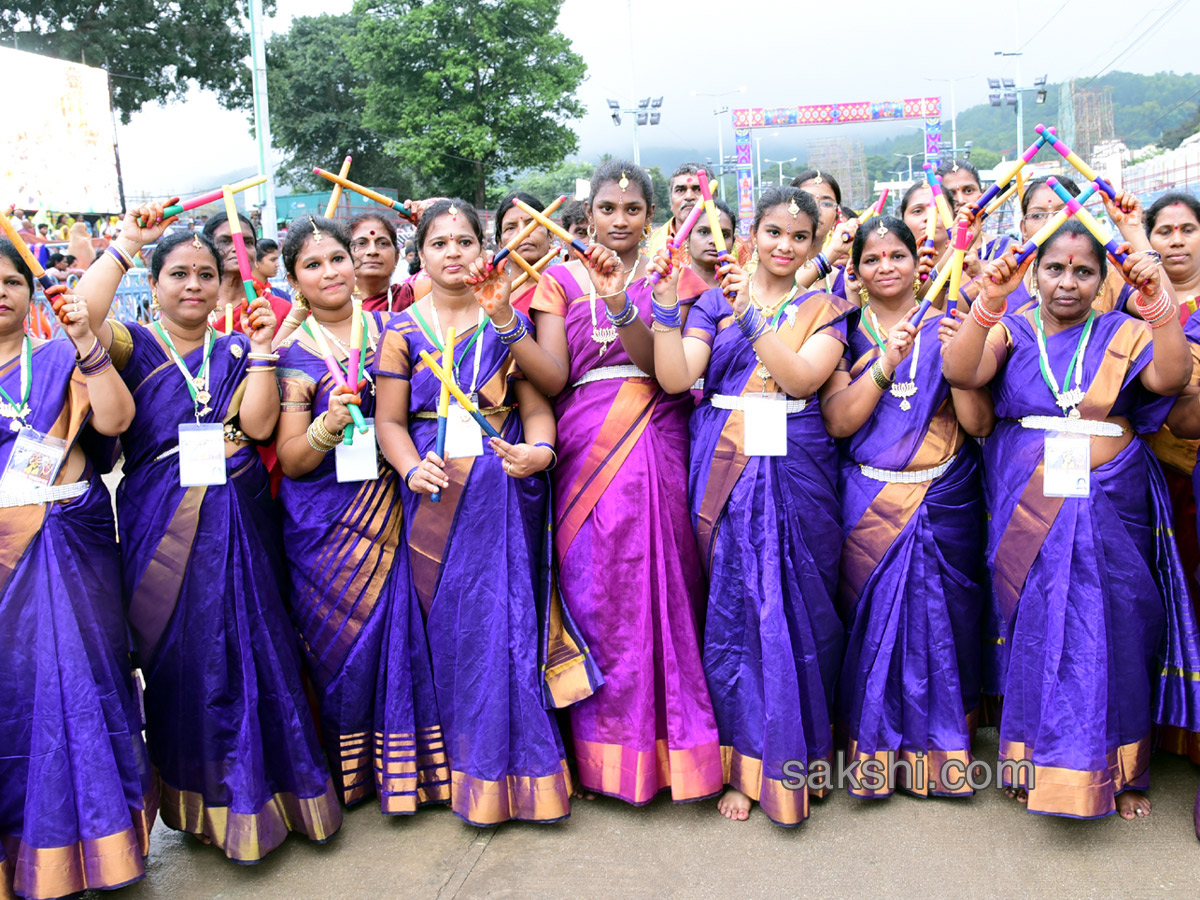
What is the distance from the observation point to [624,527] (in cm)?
303

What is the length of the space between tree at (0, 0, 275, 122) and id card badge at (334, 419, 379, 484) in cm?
2418

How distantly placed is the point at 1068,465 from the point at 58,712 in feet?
9.64

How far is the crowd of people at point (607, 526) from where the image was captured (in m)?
2.75

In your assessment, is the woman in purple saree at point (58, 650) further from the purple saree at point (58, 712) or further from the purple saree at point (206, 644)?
the purple saree at point (206, 644)

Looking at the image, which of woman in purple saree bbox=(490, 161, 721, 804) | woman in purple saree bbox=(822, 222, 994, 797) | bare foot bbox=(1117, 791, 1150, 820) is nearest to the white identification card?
woman in purple saree bbox=(490, 161, 721, 804)

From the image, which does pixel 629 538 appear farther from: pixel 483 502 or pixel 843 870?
pixel 843 870

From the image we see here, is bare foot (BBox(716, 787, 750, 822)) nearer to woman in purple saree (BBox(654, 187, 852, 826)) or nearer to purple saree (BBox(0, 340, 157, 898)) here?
woman in purple saree (BBox(654, 187, 852, 826))

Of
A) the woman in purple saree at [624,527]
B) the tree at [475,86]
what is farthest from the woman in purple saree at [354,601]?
the tree at [475,86]

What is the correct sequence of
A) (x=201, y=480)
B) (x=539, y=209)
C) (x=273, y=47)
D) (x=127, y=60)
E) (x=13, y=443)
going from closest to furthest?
(x=13, y=443)
(x=201, y=480)
(x=539, y=209)
(x=127, y=60)
(x=273, y=47)

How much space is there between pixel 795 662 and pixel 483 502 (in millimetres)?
1094

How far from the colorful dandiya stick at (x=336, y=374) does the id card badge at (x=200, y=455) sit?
15.0 inches

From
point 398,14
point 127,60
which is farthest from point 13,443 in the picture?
point 398,14

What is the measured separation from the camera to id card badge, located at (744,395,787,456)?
2996 millimetres

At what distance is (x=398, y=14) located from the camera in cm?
2817
